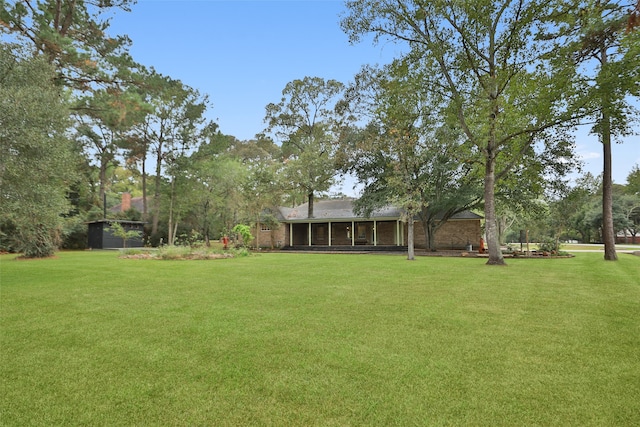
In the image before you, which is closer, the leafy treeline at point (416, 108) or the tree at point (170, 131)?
the leafy treeline at point (416, 108)

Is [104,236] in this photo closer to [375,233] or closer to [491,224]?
[375,233]

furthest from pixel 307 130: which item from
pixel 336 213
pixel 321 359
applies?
pixel 321 359

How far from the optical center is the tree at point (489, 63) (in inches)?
467

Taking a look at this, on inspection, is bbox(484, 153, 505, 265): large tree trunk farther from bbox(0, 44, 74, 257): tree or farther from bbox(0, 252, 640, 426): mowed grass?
bbox(0, 44, 74, 257): tree

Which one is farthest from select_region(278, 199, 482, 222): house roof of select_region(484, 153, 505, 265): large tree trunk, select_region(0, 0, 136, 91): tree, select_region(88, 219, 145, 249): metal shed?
select_region(0, 0, 136, 91): tree

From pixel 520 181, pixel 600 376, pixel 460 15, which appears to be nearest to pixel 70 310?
pixel 600 376

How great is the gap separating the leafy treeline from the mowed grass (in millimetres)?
2776

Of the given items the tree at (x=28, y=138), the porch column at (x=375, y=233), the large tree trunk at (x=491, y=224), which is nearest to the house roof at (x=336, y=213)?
the porch column at (x=375, y=233)

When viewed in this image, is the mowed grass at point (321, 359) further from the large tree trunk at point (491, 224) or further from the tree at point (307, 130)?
the tree at point (307, 130)

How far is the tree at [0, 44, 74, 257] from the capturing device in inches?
306

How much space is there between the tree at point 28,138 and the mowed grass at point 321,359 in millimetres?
3128

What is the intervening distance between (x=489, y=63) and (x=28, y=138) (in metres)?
14.7

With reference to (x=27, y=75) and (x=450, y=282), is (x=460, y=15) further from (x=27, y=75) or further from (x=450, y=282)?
(x=27, y=75)

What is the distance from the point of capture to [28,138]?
782 centimetres
